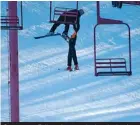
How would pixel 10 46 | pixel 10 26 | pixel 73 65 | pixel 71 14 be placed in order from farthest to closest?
pixel 73 65, pixel 10 46, pixel 71 14, pixel 10 26

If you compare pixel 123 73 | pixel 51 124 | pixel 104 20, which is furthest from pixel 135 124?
pixel 104 20

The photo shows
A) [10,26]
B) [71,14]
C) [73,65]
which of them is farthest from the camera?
[73,65]

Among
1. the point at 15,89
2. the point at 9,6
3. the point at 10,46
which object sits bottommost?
the point at 15,89

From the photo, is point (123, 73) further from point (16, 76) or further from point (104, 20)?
point (16, 76)

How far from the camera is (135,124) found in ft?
7.64

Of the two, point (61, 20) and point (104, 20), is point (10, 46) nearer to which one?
point (61, 20)

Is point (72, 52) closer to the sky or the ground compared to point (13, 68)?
Result: closer to the sky

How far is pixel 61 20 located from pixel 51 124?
2.11 feet

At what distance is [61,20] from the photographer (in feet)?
7.99

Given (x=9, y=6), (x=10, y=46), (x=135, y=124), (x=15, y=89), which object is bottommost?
(x=135, y=124)

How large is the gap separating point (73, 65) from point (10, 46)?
508 millimetres

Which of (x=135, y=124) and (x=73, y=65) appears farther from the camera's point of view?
(x=73, y=65)

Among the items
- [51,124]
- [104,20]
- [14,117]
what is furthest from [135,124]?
[14,117]

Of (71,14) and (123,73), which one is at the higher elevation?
(71,14)
